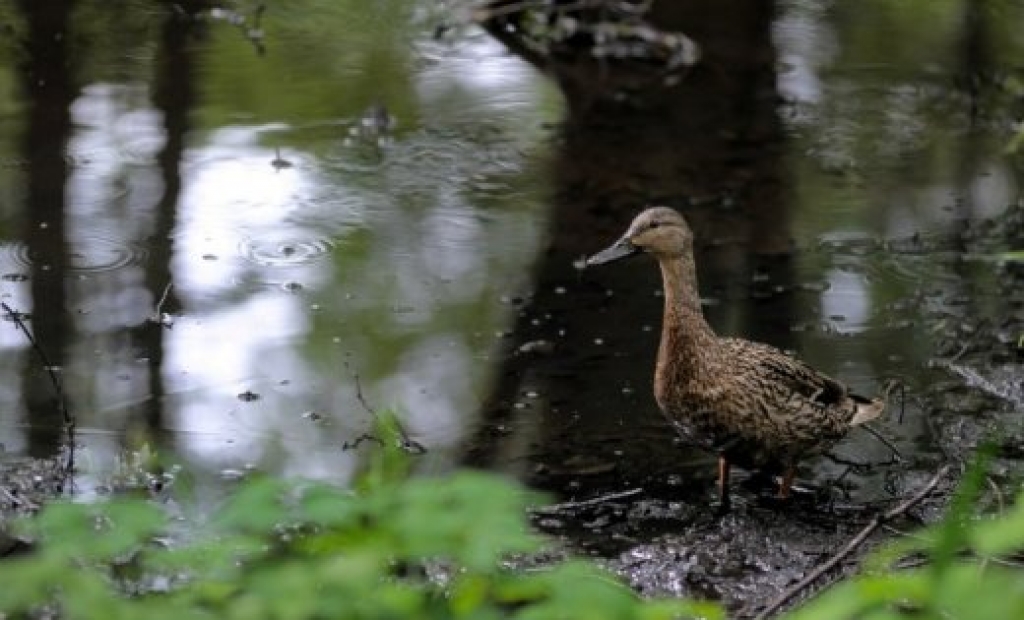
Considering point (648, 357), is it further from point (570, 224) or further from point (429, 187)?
point (429, 187)

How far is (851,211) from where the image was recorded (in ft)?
33.4

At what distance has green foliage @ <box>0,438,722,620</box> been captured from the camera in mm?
2625

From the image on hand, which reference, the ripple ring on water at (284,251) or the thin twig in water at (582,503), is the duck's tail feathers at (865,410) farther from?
the ripple ring on water at (284,251)

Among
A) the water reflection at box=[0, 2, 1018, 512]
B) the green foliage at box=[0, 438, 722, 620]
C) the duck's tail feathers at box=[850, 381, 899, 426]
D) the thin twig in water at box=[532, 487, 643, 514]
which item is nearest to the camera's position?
the green foliage at box=[0, 438, 722, 620]

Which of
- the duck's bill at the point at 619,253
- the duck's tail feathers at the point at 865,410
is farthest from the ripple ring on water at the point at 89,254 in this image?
the duck's tail feathers at the point at 865,410

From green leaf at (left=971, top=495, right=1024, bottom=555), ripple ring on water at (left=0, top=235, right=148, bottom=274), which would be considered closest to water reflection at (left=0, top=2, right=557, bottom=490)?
ripple ring on water at (left=0, top=235, right=148, bottom=274)

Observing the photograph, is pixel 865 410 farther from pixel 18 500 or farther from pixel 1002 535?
pixel 1002 535

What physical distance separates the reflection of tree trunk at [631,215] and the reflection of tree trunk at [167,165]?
4.77 feet

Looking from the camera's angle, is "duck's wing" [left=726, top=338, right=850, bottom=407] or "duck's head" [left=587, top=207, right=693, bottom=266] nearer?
"duck's wing" [left=726, top=338, right=850, bottom=407]

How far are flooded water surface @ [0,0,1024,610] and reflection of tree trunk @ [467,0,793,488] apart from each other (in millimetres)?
22

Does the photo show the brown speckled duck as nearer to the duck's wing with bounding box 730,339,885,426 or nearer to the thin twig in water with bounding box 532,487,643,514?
the duck's wing with bounding box 730,339,885,426

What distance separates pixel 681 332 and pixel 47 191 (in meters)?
4.48

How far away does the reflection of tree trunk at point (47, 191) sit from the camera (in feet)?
23.2

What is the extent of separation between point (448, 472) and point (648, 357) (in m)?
1.57
